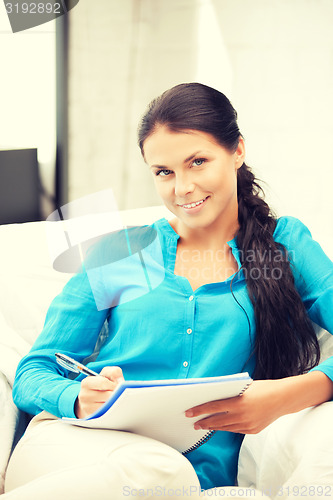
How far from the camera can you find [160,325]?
109 centimetres

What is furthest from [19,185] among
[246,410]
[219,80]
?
[246,410]

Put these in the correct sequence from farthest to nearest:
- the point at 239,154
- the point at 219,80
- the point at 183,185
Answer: the point at 219,80
the point at 239,154
the point at 183,185

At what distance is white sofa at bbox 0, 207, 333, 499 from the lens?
3.01 feet

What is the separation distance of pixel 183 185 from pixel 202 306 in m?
0.22

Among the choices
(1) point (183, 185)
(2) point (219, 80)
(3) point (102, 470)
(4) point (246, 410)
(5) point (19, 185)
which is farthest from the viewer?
(5) point (19, 185)

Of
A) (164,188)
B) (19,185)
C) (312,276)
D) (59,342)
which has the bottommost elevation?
(19,185)

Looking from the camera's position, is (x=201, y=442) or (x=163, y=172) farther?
(x=163, y=172)

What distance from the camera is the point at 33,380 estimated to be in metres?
1.05

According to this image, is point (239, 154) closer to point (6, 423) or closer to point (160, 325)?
point (160, 325)

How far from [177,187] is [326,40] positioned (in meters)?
0.88

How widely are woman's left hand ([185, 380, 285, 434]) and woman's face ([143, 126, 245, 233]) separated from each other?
0.34 meters

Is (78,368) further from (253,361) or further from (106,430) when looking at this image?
(253,361)

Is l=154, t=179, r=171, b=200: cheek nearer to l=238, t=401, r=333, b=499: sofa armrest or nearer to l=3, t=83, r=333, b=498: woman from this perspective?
l=3, t=83, r=333, b=498: woman

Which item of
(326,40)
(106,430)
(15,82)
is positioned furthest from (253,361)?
(15,82)
